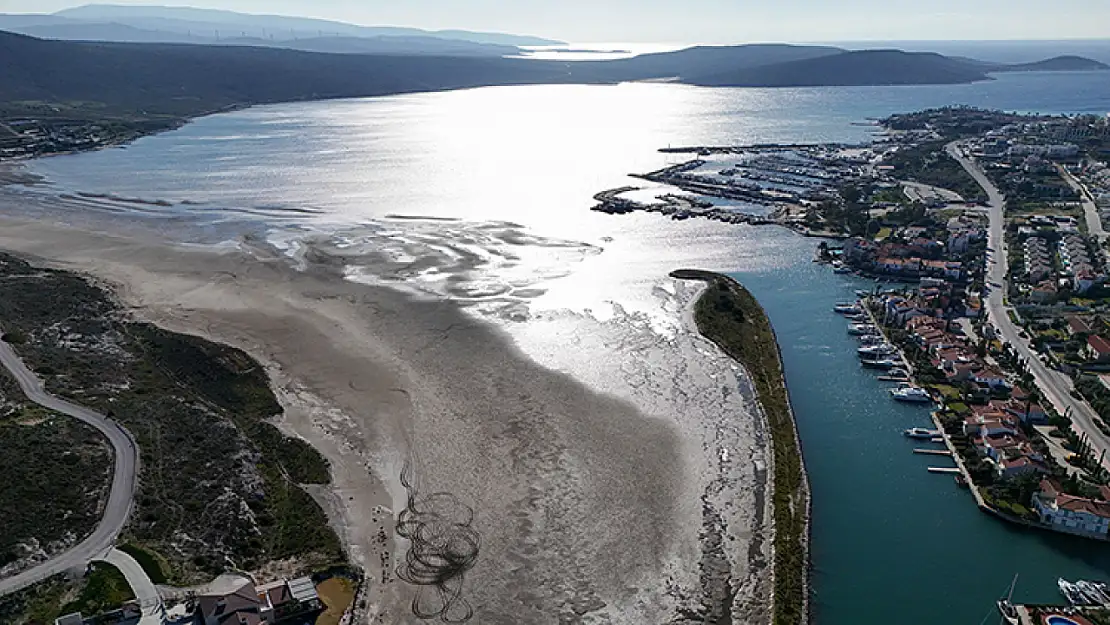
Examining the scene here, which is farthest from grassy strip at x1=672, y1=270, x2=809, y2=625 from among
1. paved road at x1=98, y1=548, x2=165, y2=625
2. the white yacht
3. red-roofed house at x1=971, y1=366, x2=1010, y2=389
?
paved road at x1=98, y1=548, x2=165, y2=625

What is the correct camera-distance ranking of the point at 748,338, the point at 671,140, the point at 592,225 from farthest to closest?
the point at 671,140, the point at 592,225, the point at 748,338

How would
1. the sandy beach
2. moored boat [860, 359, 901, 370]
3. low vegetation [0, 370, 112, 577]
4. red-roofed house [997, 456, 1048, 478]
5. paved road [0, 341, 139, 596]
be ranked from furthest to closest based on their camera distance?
1. moored boat [860, 359, 901, 370]
2. red-roofed house [997, 456, 1048, 478]
3. the sandy beach
4. low vegetation [0, 370, 112, 577]
5. paved road [0, 341, 139, 596]

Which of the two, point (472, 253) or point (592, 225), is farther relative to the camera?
point (592, 225)

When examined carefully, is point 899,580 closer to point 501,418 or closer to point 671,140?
point 501,418

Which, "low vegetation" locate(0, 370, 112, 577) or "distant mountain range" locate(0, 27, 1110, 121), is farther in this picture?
"distant mountain range" locate(0, 27, 1110, 121)

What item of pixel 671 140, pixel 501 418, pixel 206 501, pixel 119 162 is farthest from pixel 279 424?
pixel 671 140

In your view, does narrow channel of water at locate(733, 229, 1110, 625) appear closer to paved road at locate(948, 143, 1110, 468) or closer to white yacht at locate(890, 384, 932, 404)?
white yacht at locate(890, 384, 932, 404)
